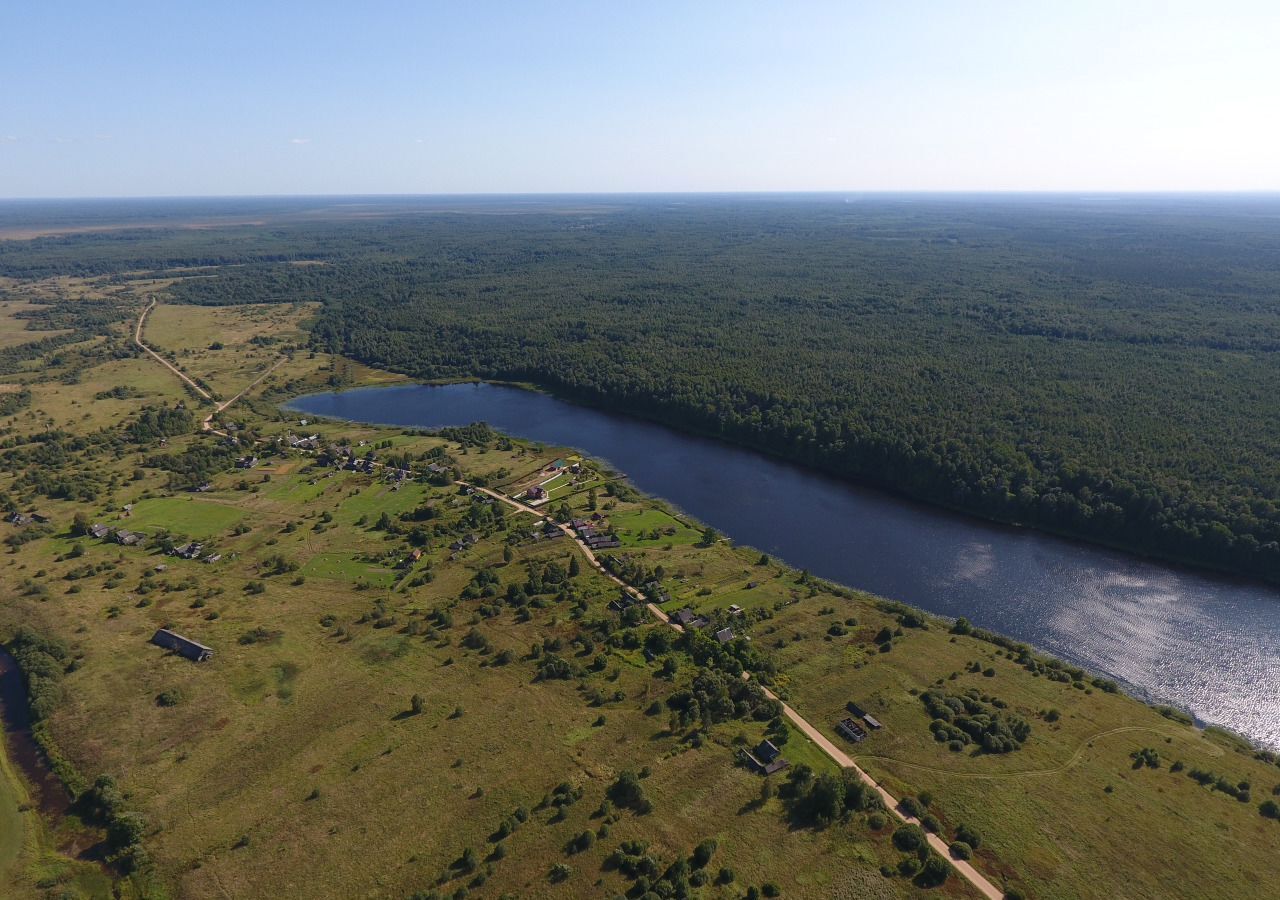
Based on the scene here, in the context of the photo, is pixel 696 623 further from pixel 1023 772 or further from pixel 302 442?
pixel 302 442

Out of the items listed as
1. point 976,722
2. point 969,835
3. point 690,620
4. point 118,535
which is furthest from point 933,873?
point 118,535

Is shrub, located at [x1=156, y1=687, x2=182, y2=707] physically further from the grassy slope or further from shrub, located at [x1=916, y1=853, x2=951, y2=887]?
shrub, located at [x1=916, y1=853, x2=951, y2=887]

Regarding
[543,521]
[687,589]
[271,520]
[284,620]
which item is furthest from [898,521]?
[271,520]

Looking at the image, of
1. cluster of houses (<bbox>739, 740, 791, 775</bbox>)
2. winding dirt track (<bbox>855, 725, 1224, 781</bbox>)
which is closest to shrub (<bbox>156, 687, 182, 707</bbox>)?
cluster of houses (<bbox>739, 740, 791, 775</bbox>)

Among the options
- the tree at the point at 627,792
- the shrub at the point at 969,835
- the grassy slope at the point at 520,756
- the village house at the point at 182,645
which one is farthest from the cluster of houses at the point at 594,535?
the shrub at the point at 969,835

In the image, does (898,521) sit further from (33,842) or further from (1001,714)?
(33,842)

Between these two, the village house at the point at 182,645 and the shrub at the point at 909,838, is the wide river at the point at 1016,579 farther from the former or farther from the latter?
the village house at the point at 182,645
